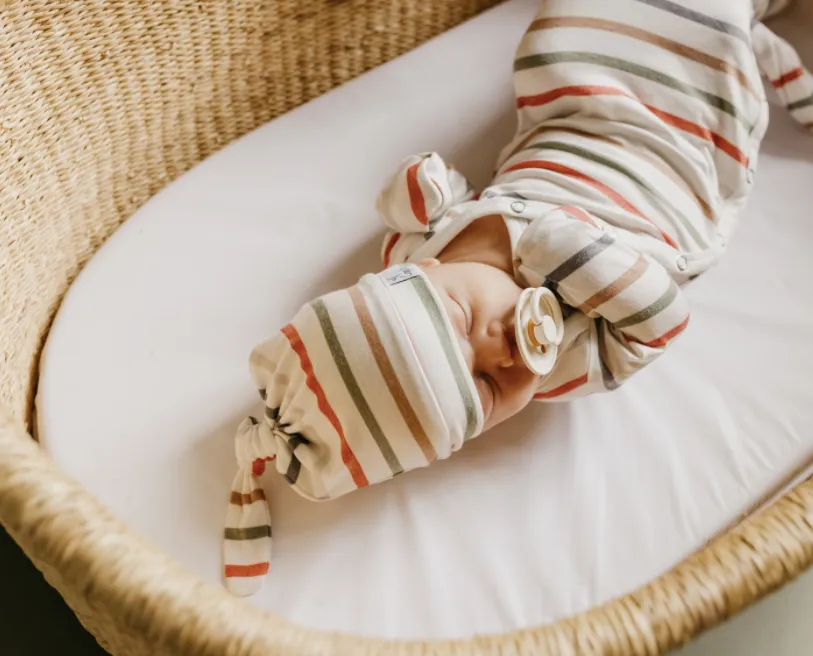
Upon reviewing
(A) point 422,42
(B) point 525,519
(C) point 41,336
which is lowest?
(B) point 525,519

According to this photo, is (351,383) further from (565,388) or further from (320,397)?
(565,388)

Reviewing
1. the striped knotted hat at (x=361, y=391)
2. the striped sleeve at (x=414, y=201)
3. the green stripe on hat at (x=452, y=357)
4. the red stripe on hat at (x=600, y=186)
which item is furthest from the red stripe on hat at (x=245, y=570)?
the red stripe on hat at (x=600, y=186)

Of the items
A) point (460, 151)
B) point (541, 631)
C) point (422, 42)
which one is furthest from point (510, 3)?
point (541, 631)

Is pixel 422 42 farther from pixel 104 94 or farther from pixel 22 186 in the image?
pixel 22 186

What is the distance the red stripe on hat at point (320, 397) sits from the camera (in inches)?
24.5

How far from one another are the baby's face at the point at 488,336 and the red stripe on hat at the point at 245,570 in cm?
23

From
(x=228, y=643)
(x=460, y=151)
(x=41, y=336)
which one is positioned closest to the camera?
(x=228, y=643)

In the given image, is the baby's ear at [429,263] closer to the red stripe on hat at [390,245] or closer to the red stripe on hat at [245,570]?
the red stripe on hat at [390,245]

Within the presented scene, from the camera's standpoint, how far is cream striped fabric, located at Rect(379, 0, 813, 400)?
2.52 ft

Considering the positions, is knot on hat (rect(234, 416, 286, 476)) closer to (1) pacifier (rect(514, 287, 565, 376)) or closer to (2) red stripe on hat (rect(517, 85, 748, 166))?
(1) pacifier (rect(514, 287, 565, 376))

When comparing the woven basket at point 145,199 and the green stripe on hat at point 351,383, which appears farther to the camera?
the green stripe on hat at point 351,383

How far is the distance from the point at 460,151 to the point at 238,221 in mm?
296

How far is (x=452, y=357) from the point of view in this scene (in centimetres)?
63

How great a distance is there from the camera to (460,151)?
98 centimetres
